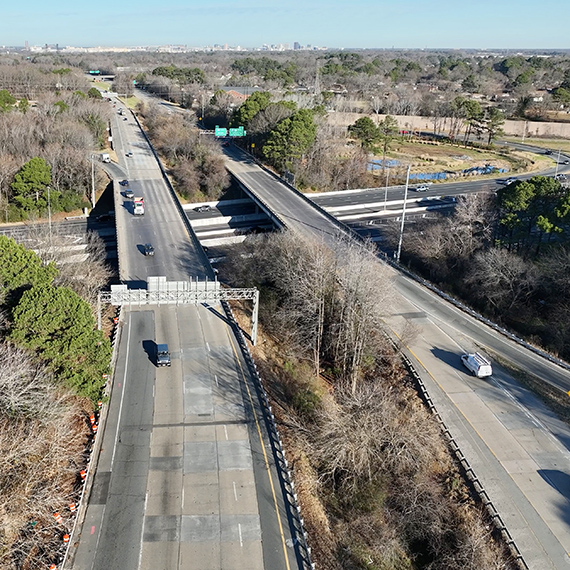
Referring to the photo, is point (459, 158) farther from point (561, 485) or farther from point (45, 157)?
point (561, 485)

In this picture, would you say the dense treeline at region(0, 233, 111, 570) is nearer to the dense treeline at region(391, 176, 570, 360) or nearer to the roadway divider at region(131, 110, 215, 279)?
the roadway divider at region(131, 110, 215, 279)

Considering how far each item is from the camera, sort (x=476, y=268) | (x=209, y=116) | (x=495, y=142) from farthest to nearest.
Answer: (x=495, y=142) → (x=209, y=116) → (x=476, y=268)

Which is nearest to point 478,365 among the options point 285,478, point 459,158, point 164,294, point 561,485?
point 561,485

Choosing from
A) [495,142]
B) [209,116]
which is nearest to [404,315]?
[209,116]

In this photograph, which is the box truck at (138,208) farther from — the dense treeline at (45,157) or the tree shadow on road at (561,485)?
the tree shadow on road at (561,485)

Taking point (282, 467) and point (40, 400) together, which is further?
point (282, 467)

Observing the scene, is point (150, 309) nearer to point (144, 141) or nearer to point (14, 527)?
point (14, 527)
